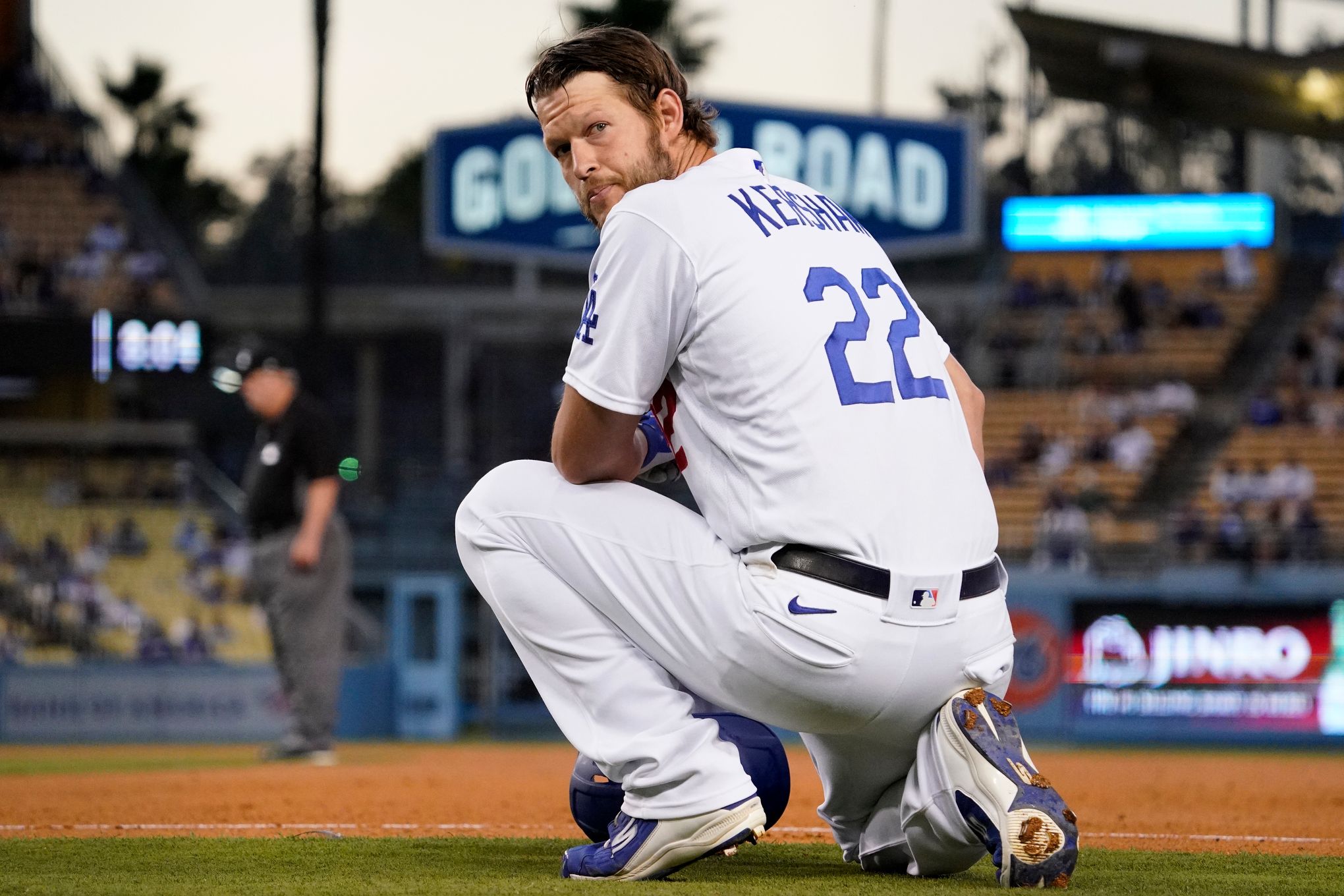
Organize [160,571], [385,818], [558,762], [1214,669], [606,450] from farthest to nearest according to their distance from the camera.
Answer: [160,571] → [1214,669] → [558,762] → [385,818] → [606,450]

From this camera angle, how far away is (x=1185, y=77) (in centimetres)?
2042

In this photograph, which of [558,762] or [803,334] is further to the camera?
[558,762]

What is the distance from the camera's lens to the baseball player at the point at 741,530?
121 inches

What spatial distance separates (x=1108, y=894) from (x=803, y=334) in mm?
1118

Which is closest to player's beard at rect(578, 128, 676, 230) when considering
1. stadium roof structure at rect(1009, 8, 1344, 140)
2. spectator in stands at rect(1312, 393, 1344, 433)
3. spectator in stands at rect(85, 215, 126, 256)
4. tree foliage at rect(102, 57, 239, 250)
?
stadium roof structure at rect(1009, 8, 1344, 140)

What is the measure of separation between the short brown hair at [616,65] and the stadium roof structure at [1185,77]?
15.3m

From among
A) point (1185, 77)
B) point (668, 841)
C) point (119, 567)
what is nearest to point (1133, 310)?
point (1185, 77)

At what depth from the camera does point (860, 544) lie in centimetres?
305

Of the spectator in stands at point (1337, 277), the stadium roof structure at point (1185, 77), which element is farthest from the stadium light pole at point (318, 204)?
the spectator in stands at point (1337, 277)

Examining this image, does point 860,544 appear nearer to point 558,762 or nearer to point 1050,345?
point 558,762

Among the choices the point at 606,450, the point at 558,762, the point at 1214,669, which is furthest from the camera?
the point at 1214,669

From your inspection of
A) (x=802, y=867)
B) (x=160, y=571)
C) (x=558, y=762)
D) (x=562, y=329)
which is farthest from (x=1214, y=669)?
(x=562, y=329)

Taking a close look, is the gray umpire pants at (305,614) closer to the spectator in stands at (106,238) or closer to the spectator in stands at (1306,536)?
the spectator in stands at (1306,536)

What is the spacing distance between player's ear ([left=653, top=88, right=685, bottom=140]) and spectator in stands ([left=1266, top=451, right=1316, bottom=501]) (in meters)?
15.7
